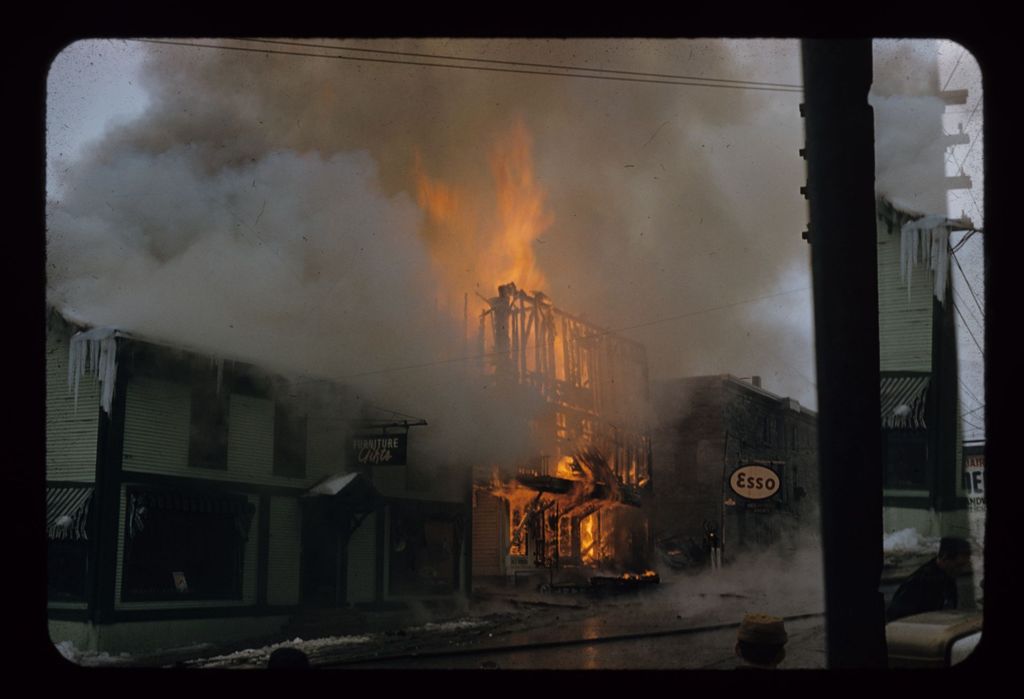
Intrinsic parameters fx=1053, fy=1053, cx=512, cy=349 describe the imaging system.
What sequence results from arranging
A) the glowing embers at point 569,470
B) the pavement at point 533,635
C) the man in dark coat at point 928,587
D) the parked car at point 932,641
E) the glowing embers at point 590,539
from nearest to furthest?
the parked car at point 932,641 → the man in dark coat at point 928,587 → the pavement at point 533,635 → the glowing embers at point 569,470 → the glowing embers at point 590,539

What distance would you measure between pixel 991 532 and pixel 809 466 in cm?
3324

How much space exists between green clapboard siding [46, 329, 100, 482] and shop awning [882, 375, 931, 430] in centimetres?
1226

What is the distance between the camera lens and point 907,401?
16359 mm

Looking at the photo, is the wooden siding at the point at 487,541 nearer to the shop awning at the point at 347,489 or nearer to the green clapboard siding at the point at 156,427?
the shop awning at the point at 347,489

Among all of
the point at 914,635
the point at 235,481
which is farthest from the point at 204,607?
the point at 914,635

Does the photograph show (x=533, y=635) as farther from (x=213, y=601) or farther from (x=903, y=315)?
(x=903, y=315)

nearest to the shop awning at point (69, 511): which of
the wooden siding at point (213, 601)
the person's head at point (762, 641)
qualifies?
the wooden siding at point (213, 601)

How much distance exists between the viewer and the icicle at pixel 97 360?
53.8ft

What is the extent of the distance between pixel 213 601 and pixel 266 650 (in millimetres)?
1628

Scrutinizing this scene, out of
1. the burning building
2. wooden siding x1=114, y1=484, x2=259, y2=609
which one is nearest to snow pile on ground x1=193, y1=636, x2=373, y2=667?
wooden siding x1=114, y1=484, x2=259, y2=609

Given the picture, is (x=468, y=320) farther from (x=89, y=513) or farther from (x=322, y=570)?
(x=89, y=513)

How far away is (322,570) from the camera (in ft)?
63.1

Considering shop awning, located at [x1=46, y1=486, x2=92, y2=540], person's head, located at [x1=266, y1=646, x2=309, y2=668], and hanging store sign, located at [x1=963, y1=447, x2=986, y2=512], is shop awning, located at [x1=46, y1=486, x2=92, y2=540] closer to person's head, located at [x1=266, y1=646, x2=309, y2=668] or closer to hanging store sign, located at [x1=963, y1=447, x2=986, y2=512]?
hanging store sign, located at [x1=963, y1=447, x2=986, y2=512]

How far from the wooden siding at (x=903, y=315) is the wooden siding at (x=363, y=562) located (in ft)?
32.4
